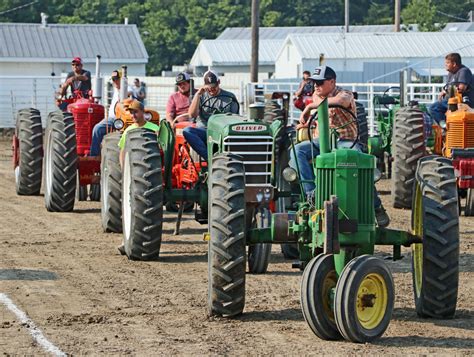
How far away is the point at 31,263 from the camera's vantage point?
12.8 metres

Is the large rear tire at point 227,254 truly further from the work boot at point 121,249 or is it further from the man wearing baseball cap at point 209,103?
the man wearing baseball cap at point 209,103

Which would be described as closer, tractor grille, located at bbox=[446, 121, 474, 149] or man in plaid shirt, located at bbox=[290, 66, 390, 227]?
man in plaid shirt, located at bbox=[290, 66, 390, 227]

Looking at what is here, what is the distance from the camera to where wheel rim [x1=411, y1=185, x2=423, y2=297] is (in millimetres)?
9920

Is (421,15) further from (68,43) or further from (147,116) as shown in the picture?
(147,116)

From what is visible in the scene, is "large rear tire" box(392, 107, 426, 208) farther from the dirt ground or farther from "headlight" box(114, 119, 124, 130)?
"headlight" box(114, 119, 124, 130)

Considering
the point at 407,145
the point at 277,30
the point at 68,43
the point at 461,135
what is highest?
the point at 277,30

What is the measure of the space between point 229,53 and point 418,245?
68996 millimetres

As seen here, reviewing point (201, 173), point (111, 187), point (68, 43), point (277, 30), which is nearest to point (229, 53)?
point (277, 30)

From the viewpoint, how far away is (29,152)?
62.7 ft

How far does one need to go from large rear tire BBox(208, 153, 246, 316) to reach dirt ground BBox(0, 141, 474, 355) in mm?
149

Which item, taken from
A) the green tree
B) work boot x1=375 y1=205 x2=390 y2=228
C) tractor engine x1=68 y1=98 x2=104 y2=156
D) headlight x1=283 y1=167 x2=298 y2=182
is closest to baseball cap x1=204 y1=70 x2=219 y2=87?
work boot x1=375 y1=205 x2=390 y2=228

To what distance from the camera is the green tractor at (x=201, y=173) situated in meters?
11.9

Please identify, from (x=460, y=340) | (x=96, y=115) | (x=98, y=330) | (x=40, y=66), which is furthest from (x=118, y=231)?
(x=40, y=66)

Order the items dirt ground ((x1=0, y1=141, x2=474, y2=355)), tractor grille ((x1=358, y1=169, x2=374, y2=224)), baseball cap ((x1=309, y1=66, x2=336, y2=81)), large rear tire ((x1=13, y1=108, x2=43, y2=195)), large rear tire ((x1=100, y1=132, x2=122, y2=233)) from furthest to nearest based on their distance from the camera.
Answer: large rear tire ((x1=13, y1=108, x2=43, y2=195)) → large rear tire ((x1=100, y1=132, x2=122, y2=233)) → baseball cap ((x1=309, y1=66, x2=336, y2=81)) → tractor grille ((x1=358, y1=169, x2=374, y2=224)) → dirt ground ((x1=0, y1=141, x2=474, y2=355))
